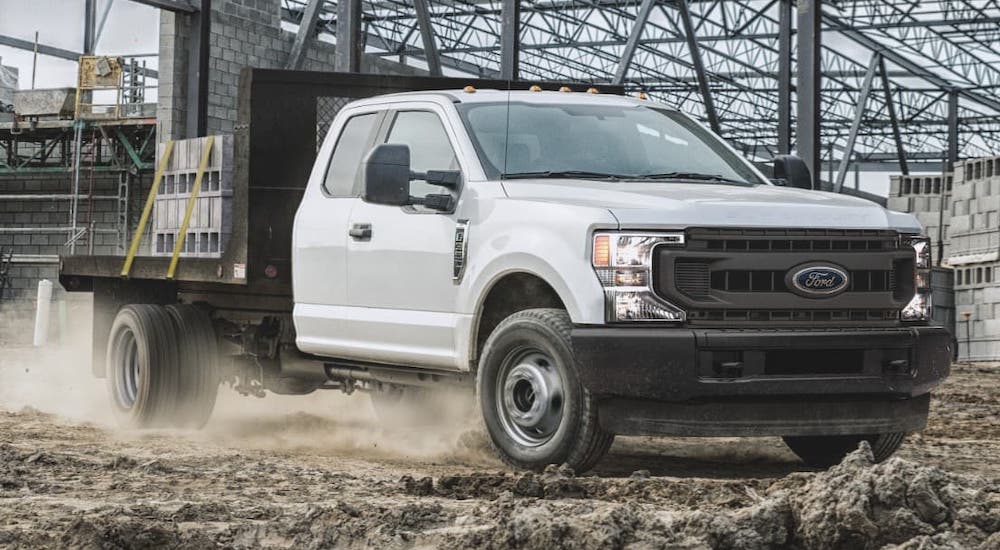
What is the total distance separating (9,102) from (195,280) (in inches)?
1226

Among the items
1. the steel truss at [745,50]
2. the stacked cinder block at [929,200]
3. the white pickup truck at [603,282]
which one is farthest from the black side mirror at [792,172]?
the steel truss at [745,50]

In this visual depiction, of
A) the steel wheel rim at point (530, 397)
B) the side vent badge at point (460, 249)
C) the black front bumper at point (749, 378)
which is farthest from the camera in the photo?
the side vent badge at point (460, 249)

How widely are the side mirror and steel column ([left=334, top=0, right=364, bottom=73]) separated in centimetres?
1288

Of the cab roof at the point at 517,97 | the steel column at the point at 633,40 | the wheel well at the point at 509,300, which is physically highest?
the steel column at the point at 633,40

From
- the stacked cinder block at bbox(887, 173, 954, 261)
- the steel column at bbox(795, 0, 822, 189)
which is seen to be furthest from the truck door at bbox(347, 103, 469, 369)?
the steel column at bbox(795, 0, 822, 189)

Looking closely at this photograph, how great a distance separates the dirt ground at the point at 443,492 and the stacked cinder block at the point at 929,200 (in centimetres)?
1111

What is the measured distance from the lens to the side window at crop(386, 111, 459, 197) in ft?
25.4

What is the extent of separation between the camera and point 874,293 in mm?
6789

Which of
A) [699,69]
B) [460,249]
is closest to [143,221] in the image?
[460,249]

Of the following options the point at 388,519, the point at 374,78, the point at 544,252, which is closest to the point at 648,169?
the point at 544,252

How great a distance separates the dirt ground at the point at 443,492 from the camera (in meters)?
4.72

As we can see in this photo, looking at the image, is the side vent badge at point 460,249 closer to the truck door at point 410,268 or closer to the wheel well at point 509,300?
the truck door at point 410,268

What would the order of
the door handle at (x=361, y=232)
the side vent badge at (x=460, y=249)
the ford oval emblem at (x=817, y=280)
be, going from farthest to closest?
the door handle at (x=361, y=232)
the side vent badge at (x=460, y=249)
the ford oval emblem at (x=817, y=280)

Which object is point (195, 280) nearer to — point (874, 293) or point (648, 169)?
point (648, 169)
